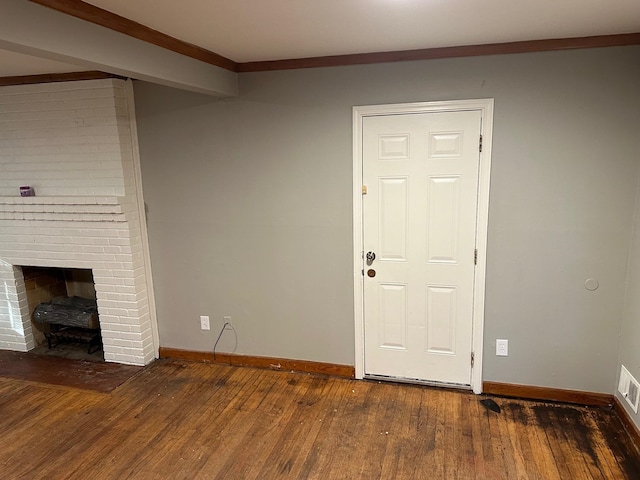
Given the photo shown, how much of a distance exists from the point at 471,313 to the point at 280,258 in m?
1.40

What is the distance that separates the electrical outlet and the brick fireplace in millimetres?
2686

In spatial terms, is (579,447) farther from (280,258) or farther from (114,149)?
(114,149)

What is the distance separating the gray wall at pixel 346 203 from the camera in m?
2.54

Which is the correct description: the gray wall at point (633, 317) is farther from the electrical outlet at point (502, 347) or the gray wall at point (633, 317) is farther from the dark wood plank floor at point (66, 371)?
the dark wood plank floor at point (66, 371)

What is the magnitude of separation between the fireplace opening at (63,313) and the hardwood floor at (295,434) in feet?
1.95

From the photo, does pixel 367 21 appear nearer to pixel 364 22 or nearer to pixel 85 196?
pixel 364 22

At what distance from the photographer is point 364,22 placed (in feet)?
6.72

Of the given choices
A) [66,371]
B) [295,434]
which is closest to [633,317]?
[295,434]

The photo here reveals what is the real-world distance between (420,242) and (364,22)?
4.68 ft

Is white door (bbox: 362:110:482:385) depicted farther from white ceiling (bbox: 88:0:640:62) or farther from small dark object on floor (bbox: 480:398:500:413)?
white ceiling (bbox: 88:0:640:62)

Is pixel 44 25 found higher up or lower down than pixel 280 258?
higher up

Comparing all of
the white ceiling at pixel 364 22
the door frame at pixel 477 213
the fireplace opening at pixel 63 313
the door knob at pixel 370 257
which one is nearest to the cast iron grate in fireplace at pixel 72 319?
the fireplace opening at pixel 63 313

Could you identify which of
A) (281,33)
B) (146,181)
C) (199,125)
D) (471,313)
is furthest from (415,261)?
(146,181)

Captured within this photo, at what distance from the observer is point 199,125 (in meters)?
3.15
